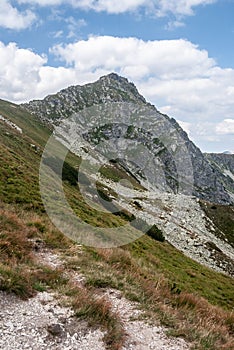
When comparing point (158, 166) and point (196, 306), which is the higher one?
point (158, 166)

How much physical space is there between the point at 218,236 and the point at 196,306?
5563 cm

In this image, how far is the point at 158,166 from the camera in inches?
7564

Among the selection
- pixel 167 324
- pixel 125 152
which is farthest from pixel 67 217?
pixel 125 152

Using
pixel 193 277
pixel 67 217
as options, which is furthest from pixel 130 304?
pixel 193 277

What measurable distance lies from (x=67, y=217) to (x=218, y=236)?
158ft

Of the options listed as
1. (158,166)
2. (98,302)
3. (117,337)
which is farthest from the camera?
(158,166)

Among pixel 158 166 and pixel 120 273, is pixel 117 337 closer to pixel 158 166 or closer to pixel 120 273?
pixel 120 273

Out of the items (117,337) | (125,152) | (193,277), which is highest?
(125,152)

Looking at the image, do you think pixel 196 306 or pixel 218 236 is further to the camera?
pixel 218 236

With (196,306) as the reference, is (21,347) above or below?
below

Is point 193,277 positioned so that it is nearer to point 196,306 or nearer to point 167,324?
point 196,306

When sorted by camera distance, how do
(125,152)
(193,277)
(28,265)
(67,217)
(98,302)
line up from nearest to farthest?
(98,302), (28,265), (67,217), (193,277), (125,152)

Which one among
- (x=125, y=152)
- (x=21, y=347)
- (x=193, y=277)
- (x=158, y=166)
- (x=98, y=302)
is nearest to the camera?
(x=21, y=347)

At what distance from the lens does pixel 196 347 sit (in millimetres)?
7863
